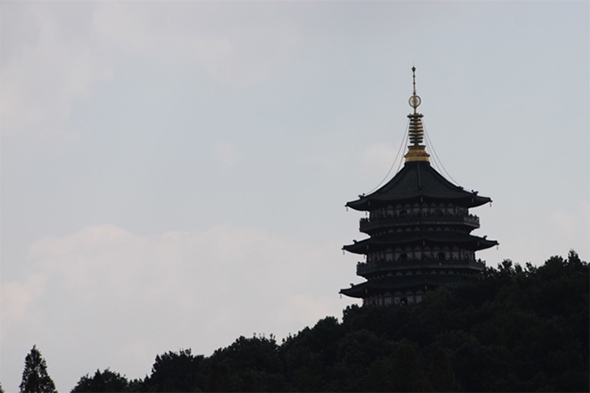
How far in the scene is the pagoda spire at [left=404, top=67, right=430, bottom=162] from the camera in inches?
5182

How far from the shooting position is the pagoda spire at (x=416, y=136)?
131625mm

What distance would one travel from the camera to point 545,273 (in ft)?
387

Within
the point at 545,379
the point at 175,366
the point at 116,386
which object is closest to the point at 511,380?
the point at 545,379

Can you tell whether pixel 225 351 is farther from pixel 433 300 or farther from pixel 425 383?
pixel 425 383

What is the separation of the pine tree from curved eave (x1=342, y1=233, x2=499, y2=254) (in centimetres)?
3465

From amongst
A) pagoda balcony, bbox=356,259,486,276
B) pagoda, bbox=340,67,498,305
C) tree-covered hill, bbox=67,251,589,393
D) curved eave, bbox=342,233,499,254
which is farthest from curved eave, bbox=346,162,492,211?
tree-covered hill, bbox=67,251,589,393

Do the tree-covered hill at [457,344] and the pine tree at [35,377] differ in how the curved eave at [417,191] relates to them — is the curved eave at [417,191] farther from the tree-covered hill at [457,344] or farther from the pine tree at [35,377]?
the pine tree at [35,377]

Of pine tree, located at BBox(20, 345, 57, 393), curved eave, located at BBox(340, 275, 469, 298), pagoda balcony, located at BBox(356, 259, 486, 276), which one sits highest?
pagoda balcony, located at BBox(356, 259, 486, 276)

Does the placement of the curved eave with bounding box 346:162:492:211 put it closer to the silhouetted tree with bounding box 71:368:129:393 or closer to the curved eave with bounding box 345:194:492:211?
the curved eave with bounding box 345:194:492:211

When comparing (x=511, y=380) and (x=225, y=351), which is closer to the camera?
(x=511, y=380)

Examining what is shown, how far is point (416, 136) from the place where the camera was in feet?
436

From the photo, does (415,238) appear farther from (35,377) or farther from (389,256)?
(35,377)

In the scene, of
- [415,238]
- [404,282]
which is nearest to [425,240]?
[415,238]

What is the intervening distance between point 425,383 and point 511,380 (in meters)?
15.0
